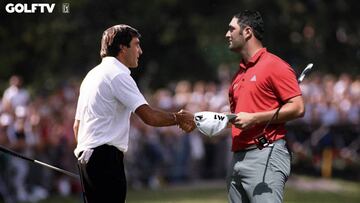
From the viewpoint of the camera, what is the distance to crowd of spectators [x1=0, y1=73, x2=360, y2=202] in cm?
1673

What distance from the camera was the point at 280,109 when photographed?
8.17m

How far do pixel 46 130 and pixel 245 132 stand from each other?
9.43 metres

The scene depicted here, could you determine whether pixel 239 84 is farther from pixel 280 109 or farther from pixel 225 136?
pixel 225 136

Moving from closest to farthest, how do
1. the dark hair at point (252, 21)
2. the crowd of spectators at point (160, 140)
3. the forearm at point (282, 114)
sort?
the forearm at point (282, 114) → the dark hair at point (252, 21) → the crowd of spectators at point (160, 140)

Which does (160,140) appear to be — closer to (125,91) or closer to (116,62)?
(116,62)

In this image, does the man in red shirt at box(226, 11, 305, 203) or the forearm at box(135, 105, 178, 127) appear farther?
the forearm at box(135, 105, 178, 127)

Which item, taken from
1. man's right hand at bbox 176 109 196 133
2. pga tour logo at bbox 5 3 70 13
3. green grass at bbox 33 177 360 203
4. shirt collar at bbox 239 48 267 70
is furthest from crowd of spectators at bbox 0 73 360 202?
shirt collar at bbox 239 48 267 70

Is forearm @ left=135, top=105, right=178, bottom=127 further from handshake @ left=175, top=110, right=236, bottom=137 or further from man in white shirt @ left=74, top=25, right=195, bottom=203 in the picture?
handshake @ left=175, top=110, right=236, bottom=137

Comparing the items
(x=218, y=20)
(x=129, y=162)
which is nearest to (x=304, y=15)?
(x=218, y=20)

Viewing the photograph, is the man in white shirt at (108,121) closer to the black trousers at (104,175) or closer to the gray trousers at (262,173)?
the black trousers at (104,175)

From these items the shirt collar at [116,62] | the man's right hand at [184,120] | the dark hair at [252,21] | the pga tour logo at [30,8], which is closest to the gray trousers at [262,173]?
the man's right hand at [184,120]

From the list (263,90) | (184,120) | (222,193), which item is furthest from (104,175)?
(222,193)

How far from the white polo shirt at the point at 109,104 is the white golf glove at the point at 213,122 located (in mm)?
497

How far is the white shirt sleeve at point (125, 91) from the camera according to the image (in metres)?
8.21
